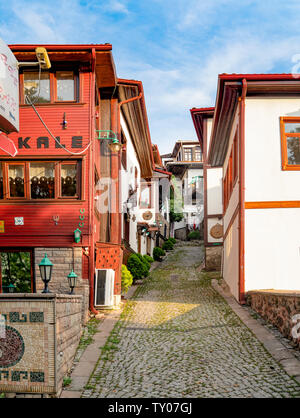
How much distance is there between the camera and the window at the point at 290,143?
11508mm

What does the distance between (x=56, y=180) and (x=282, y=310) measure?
682 cm

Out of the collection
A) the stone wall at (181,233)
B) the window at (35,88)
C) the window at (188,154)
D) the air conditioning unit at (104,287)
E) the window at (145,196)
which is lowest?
the stone wall at (181,233)

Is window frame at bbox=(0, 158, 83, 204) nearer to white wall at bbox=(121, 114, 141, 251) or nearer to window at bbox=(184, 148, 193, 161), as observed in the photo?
white wall at bbox=(121, 114, 141, 251)

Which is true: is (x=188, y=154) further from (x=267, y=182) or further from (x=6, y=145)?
(x=6, y=145)

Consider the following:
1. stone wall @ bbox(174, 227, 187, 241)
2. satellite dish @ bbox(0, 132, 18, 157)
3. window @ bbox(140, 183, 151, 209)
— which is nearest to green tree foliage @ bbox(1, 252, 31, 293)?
satellite dish @ bbox(0, 132, 18, 157)

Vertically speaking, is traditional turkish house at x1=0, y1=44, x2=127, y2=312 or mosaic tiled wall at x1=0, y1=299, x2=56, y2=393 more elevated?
traditional turkish house at x1=0, y1=44, x2=127, y2=312

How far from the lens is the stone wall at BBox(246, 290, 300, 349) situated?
7.79 meters

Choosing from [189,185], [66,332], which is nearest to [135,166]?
[66,332]

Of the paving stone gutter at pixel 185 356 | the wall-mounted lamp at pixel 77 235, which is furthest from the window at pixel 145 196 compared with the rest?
the wall-mounted lamp at pixel 77 235

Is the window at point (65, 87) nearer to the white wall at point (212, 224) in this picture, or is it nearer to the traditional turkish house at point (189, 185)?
the white wall at point (212, 224)

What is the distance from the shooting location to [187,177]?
44.8m

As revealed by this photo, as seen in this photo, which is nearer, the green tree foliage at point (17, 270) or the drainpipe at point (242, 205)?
the drainpipe at point (242, 205)

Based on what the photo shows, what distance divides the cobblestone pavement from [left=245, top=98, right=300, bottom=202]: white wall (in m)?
3.45

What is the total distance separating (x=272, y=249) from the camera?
11484 mm
